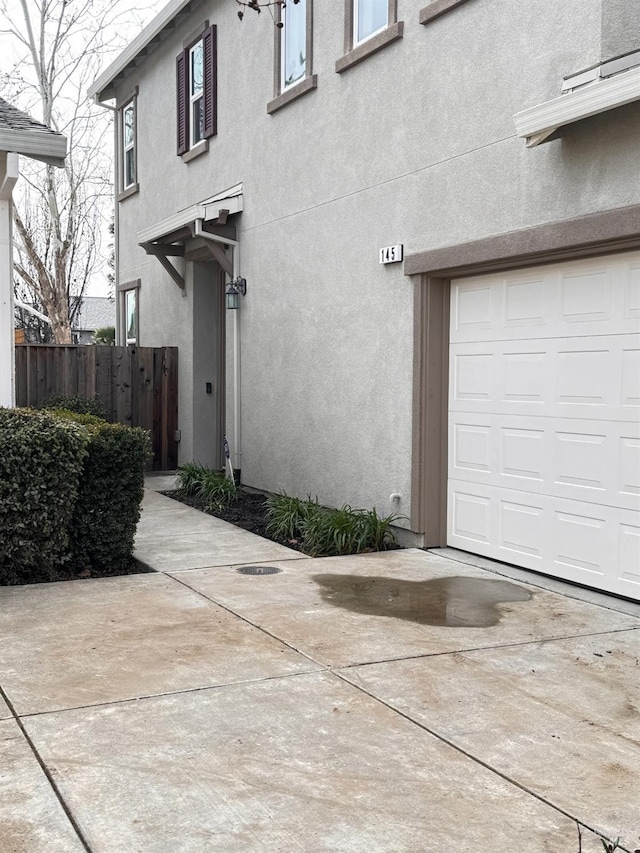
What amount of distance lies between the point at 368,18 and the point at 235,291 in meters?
3.83

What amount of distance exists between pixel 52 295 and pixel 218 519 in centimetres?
1700

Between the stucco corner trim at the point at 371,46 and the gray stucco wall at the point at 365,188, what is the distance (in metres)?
0.07

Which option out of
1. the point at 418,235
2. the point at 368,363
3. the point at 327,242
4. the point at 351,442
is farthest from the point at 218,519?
the point at 418,235

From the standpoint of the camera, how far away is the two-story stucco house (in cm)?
640

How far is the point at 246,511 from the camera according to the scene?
1045 cm

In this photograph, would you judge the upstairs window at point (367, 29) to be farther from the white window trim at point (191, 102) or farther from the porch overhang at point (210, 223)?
the white window trim at point (191, 102)

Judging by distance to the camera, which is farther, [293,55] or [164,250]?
[164,250]

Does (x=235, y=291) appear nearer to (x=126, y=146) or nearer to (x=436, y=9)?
(x=436, y=9)

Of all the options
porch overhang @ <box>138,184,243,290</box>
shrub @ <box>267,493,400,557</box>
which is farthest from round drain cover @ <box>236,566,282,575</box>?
porch overhang @ <box>138,184,243,290</box>

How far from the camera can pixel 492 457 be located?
25.2 ft

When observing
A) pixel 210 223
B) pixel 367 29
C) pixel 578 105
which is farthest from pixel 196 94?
pixel 578 105

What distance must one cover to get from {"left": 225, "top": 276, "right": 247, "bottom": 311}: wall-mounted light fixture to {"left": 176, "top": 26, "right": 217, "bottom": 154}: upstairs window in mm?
2331

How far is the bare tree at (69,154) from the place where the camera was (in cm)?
2291

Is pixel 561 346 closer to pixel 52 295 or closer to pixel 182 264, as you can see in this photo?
pixel 182 264
